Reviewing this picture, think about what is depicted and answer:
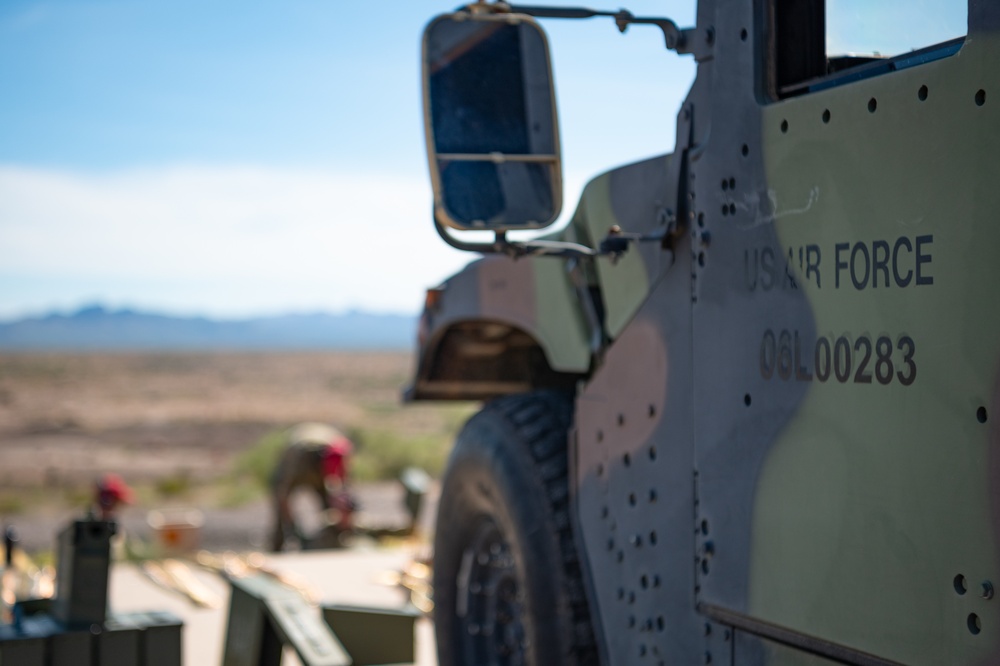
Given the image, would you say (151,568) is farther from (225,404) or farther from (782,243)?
(225,404)

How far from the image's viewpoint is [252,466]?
27.0 meters

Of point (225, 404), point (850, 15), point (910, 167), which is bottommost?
point (225, 404)

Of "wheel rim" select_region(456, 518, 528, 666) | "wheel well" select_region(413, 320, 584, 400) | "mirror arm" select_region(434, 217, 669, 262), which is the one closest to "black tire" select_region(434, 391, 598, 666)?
"wheel rim" select_region(456, 518, 528, 666)

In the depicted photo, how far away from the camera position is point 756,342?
2.48m

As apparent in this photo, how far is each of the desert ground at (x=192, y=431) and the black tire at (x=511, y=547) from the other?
45.6 inches

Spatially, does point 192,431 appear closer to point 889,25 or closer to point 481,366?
point 481,366

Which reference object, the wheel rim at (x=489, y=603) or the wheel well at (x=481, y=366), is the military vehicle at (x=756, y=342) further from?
the wheel well at (x=481, y=366)

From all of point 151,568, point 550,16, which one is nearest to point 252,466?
point 151,568

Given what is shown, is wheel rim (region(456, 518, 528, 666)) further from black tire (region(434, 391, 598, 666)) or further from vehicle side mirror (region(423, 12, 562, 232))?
vehicle side mirror (region(423, 12, 562, 232))

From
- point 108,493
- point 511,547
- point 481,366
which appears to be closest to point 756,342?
point 511,547

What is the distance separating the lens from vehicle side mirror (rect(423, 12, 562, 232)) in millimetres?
2812

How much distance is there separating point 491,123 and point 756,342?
851 mm

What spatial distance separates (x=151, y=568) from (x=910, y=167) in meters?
7.80

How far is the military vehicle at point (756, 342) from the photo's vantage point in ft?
6.59
